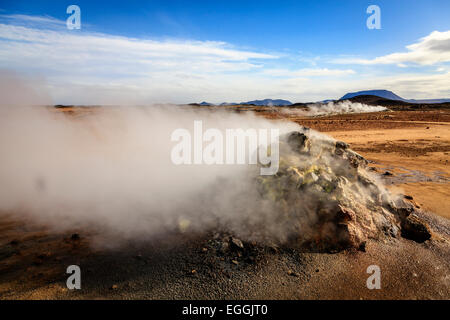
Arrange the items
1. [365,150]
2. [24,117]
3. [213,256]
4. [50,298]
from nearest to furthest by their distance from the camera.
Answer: [50,298] → [213,256] → [24,117] → [365,150]

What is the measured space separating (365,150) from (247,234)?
46.4 ft

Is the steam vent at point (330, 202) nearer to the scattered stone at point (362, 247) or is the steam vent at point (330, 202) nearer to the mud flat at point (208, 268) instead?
the scattered stone at point (362, 247)

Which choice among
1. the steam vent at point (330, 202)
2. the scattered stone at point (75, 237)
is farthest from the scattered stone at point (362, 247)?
the scattered stone at point (75, 237)

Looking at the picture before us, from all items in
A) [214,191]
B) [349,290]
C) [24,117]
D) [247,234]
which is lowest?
[349,290]

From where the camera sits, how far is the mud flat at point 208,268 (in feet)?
11.9

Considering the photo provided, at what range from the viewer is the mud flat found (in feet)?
11.9

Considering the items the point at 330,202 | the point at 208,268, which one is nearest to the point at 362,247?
the point at 330,202

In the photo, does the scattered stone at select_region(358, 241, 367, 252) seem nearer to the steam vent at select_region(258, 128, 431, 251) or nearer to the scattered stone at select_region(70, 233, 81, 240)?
the steam vent at select_region(258, 128, 431, 251)

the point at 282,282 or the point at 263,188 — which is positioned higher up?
the point at 263,188

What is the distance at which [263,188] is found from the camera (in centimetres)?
555

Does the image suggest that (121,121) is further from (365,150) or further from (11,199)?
(365,150)

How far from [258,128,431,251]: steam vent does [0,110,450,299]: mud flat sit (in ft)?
0.88

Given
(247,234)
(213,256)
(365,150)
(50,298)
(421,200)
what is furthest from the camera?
(365,150)

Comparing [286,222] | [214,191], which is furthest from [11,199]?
[286,222]
